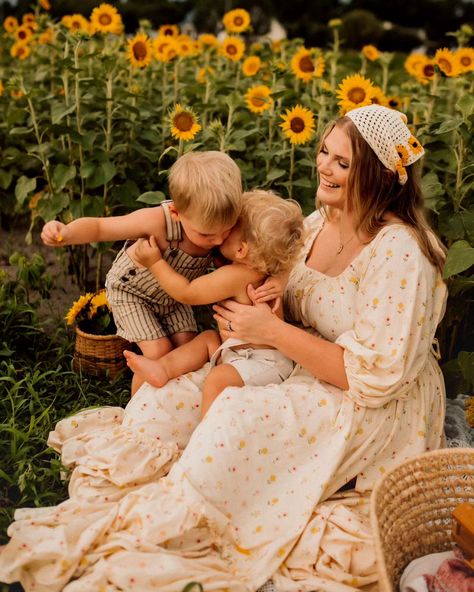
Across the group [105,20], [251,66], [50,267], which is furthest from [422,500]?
[105,20]

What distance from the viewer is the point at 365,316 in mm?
2600

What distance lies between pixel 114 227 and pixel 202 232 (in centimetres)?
35

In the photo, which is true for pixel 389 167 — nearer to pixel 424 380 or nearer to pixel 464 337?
pixel 424 380

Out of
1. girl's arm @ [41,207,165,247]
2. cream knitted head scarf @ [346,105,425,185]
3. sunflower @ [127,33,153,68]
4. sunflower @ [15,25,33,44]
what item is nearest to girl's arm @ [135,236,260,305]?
girl's arm @ [41,207,165,247]

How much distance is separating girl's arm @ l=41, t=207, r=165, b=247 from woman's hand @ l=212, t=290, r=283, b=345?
410mm

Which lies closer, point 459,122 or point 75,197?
point 459,122

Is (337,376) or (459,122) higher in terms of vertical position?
(459,122)

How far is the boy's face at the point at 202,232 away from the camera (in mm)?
2709

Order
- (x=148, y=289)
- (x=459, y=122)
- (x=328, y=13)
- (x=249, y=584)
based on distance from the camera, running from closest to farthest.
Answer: (x=249, y=584)
(x=148, y=289)
(x=459, y=122)
(x=328, y=13)

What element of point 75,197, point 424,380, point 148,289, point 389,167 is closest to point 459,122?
point 389,167

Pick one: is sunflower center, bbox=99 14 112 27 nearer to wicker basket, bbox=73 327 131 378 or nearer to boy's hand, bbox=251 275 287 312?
wicker basket, bbox=73 327 131 378

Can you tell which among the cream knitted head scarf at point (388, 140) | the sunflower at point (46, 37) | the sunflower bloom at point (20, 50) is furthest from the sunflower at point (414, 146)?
the sunflower bloom at point (20, 50)

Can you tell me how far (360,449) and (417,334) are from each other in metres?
0.41

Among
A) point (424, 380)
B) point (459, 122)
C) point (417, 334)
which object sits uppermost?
point (459, 122)
